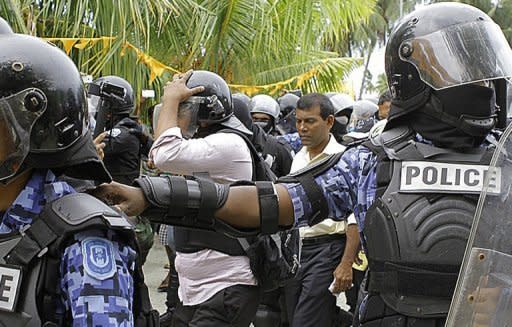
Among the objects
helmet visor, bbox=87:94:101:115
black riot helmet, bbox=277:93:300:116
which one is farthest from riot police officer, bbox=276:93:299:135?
helmet visor, bbox=87:94:101:115

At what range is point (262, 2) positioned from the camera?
12.6m

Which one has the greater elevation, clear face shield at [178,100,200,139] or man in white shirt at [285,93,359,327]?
clear face shield at [178,100,200,139]

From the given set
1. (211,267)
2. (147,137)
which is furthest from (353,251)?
(147,137)

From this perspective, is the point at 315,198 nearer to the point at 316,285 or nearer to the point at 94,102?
the point at 316,285

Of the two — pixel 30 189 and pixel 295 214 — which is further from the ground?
pixel 30 189

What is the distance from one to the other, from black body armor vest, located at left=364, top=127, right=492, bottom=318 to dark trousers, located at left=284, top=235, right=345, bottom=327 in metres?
2.32

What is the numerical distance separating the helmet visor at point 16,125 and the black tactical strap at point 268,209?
101cm

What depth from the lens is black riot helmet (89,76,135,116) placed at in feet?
18.0

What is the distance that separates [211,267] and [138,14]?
15.4 feet

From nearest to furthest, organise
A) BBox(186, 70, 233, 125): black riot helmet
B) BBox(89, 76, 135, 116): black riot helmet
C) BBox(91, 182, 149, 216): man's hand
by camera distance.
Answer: BBox(91, 182, 149, 216): man's hand < BBox(186, 70, 233, 125): black riot helmet < BBox(89, 76, 135, 116): black riot helmet

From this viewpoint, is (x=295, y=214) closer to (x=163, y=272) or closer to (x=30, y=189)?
(x=30, y=189)

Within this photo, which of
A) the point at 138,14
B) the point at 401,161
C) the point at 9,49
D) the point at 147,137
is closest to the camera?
the point at 9,49

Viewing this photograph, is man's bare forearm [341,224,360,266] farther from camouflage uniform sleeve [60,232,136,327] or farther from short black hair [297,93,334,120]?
camouflage uniform sleeve [60,232,136,327]

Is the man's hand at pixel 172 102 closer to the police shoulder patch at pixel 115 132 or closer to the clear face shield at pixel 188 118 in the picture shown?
the clear face shield at pixel 188 118
